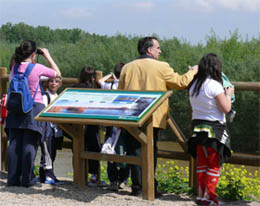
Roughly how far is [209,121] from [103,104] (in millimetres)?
1156

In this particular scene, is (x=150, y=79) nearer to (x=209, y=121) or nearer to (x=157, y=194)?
(x=209, y=121)

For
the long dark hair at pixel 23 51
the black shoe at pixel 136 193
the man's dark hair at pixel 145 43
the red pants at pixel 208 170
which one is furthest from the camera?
the long dark hair at pixel 23 51

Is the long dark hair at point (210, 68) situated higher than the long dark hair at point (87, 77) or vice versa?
the long dark hair at point (210, 68)

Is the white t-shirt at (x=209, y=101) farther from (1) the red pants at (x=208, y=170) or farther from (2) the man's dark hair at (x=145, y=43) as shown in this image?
(2) the man's dark hair at (x=145, y=43)

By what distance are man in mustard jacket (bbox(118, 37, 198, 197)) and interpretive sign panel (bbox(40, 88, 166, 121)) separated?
9.7 inches

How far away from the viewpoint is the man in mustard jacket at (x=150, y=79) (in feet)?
20.5

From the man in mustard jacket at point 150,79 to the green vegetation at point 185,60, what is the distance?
11.9m

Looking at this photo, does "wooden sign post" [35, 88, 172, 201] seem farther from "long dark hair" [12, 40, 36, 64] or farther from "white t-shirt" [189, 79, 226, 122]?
"long dark hair" [12, 40, 36, 64]

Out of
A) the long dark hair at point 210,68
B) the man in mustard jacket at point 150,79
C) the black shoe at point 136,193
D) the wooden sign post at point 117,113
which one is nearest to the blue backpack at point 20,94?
the wooden sign post at point 117,113

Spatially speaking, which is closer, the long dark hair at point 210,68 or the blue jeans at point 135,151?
the long dark hair at point 210,68

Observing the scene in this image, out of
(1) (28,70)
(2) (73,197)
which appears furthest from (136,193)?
(1) (28,70)

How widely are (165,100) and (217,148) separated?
80 centimetres

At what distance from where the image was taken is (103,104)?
243 inches

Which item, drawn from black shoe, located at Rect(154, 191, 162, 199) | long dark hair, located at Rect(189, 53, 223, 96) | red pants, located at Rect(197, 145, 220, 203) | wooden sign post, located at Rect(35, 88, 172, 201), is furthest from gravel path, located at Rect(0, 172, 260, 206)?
long dark hair, located at Rect(189, 53, 223, 96)
